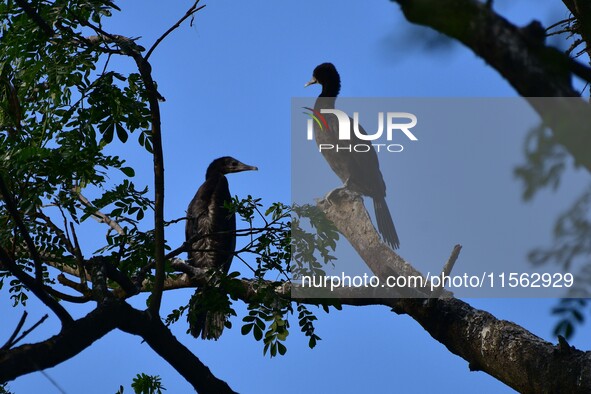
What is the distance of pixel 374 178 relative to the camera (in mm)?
7941

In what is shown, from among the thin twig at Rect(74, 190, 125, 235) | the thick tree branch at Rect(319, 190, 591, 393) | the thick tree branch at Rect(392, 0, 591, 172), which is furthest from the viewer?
the thin twig at Rect(74, 190, 125, 235)

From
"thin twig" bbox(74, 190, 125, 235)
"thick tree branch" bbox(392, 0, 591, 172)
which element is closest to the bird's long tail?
"thin twig" bbox(74, 190, 125, 235)

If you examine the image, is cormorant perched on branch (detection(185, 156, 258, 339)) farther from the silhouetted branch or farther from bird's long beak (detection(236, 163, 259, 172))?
the silhouetted branch

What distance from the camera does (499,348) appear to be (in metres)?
4.76

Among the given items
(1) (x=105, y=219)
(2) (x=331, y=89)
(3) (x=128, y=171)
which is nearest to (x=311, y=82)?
(2) (x=331, y=89)

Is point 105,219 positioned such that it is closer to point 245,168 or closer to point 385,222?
point 385,222

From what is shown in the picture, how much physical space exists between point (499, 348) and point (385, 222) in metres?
3.14

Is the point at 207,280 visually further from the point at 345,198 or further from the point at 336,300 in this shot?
the point at 345,198

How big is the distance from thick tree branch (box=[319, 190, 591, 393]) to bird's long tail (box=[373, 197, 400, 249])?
6.79 ft

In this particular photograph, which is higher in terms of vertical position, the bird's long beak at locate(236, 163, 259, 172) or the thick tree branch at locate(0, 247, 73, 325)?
the bird's long beak at locate(236, 163, 259, 172)

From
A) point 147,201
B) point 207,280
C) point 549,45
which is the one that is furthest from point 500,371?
point 549,45

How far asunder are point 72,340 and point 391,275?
2933mm

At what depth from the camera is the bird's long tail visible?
758 centimetres

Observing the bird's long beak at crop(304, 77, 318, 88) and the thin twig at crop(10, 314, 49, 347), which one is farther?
the bird's long beak at crop(304, 77, 318, 88)
